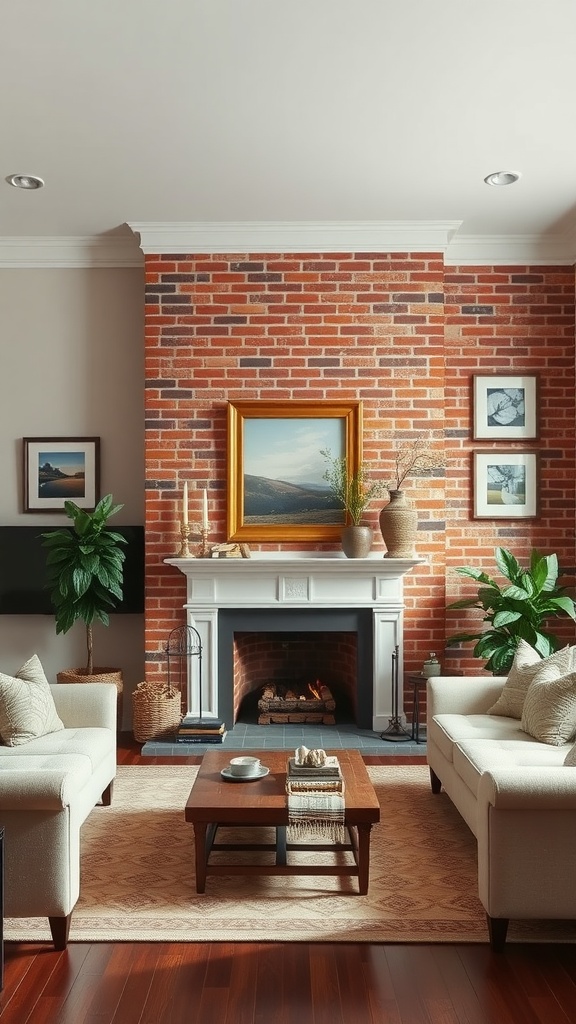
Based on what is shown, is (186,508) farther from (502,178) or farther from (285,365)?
(502,178)

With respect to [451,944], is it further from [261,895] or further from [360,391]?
[360,391]

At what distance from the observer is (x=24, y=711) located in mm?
3641

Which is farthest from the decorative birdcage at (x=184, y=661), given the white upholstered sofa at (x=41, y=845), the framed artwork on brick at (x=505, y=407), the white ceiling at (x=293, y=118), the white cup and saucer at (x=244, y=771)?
the white ceiling at (x=293, y=118)

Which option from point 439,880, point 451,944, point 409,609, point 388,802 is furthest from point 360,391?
point 451,944

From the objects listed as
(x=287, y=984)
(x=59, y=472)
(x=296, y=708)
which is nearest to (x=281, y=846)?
(x=287, y=984)

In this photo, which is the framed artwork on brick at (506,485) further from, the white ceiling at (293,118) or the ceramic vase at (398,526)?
the white ceiling at (293,118)

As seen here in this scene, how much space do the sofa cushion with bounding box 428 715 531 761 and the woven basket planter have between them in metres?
2.07

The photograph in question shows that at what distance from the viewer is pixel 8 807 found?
262 cm

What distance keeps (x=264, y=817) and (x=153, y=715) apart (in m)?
2.31

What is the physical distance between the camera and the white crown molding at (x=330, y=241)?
535cm

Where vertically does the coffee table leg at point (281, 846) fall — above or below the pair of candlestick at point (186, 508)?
below

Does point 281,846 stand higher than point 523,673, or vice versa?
point 523,673

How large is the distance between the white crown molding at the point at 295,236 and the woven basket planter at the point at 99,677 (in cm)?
273

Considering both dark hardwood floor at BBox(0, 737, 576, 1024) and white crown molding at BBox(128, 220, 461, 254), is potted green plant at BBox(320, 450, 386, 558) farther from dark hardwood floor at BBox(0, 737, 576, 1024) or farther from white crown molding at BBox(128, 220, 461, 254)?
dark hardwood floor at BBox(0, 737, 576, 1024)
